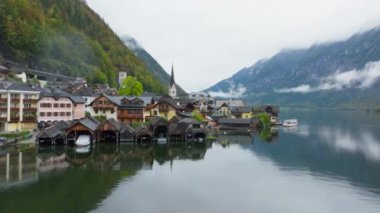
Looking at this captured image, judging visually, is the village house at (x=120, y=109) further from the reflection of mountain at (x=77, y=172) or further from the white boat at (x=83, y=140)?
the white boat at (x=83, y=140)

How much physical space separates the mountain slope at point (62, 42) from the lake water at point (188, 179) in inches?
2601

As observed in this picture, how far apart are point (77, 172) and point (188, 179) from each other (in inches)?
479

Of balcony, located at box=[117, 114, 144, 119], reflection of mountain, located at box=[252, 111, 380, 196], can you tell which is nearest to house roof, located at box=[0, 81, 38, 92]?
balcony, located at box=[117, 114, 144, 119]

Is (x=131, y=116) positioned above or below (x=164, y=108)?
below

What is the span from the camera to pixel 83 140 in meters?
62.3

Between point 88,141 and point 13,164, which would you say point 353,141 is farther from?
point 13,164

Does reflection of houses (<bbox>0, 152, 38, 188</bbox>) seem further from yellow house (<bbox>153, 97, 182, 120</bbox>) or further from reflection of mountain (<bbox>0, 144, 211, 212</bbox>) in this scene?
yellow house (<bbox>153, 97, 182, 120</bbox>)

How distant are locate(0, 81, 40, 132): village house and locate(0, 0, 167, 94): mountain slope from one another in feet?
151

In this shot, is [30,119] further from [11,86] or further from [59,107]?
[59,107]

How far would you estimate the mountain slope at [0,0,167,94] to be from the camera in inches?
4525

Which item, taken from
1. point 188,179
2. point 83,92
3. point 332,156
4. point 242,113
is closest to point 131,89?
point 83,92

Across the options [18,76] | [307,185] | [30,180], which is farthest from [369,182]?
[18,76]

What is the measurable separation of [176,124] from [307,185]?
36577 mm

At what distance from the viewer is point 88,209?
1178 inches
